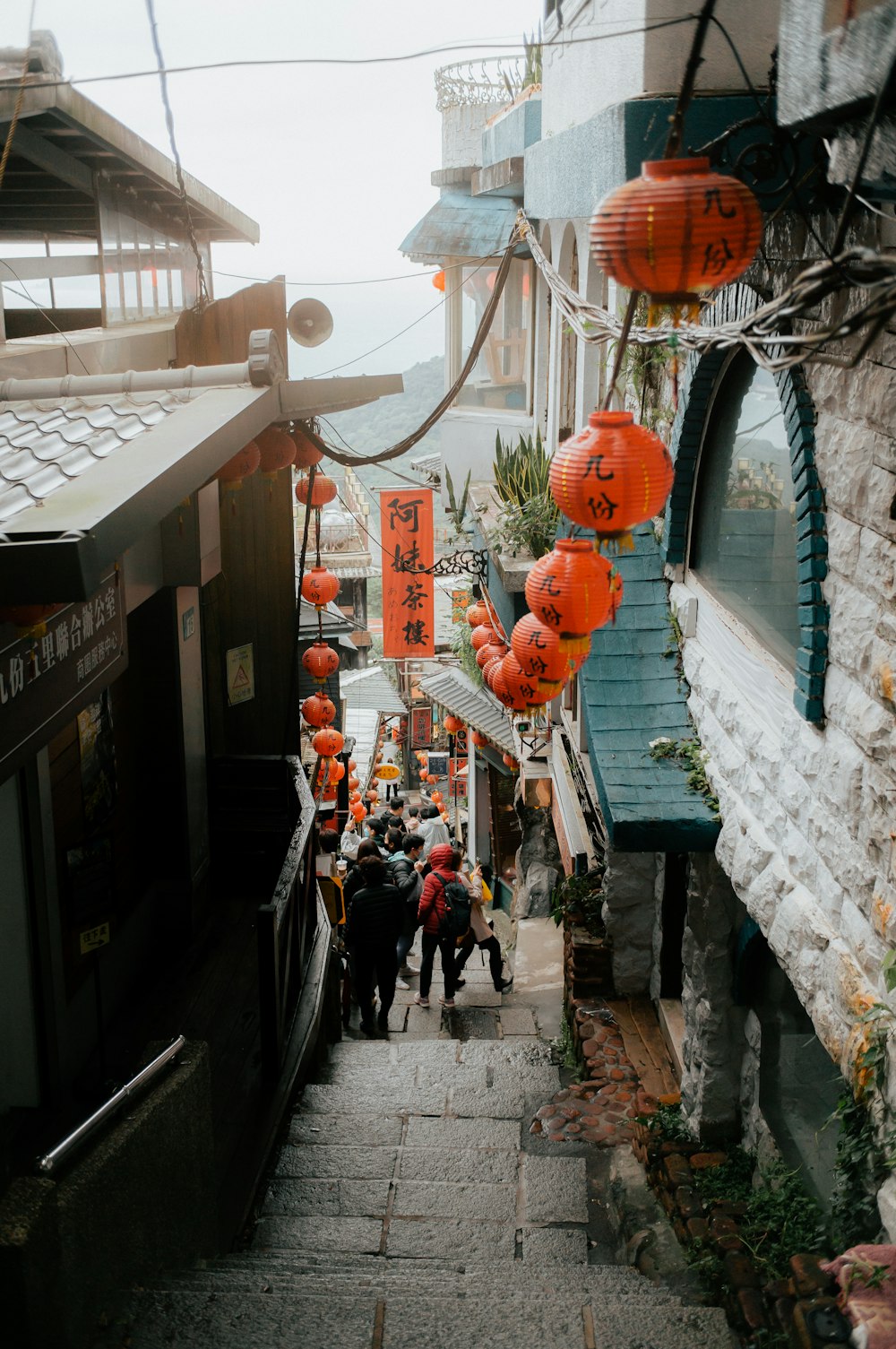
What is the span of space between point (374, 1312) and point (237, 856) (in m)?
7.37

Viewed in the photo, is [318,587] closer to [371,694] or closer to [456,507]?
[456,507]

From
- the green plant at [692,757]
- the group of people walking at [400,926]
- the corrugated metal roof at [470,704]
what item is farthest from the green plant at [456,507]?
the green plant at [692,757]

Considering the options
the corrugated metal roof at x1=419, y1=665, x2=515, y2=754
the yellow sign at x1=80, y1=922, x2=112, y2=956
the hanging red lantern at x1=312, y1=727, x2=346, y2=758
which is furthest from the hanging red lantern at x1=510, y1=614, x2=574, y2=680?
the corrugated metal roof at x1=419, y1=665, x2=515, y2=754

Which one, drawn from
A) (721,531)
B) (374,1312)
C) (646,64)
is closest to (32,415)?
(646,64)

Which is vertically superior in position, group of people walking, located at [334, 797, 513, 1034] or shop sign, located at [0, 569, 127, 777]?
shop sign, located at [0, 569, 127, 777]

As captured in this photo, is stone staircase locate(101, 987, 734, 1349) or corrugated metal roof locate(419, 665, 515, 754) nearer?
stone staircase locate(101, 987, 734, 1349)

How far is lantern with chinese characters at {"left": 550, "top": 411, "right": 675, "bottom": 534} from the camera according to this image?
5402 mm

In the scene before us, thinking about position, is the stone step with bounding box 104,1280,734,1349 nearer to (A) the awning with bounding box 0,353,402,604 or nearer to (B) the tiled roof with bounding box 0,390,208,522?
(A) the awning with bounding box 0,353,402,604

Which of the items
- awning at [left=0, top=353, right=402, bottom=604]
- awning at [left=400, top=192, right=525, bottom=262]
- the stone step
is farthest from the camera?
awning at [left=400, top=192, right=525, bottom=262]

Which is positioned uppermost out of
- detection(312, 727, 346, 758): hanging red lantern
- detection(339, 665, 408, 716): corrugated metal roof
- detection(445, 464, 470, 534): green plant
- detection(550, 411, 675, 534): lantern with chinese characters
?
detection(550, 411, 675, 534): lantern with chinese characters

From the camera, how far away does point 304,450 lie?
33.1ft

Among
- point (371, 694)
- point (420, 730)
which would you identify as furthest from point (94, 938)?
point (420, 730)

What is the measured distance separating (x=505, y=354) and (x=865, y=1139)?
49.9ft

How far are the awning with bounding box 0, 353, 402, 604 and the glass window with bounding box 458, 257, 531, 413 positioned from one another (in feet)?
32.3
